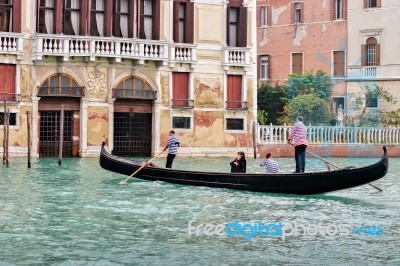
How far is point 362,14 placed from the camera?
103 ft

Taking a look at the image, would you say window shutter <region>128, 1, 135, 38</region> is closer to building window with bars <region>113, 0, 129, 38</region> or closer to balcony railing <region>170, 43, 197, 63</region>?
building window with bars <region>113, 0, 129, 38</region>

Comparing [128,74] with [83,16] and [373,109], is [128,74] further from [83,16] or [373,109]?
[373,109]

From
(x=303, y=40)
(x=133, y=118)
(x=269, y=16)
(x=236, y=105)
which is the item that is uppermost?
(x=269, y=16)

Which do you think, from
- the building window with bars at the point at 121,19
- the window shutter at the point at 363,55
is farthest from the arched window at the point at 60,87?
the window shutter at the point at 363,55

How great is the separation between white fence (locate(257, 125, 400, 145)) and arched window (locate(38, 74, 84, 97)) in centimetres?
558

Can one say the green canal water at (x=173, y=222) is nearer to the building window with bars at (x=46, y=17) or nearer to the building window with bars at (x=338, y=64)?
the building window with bars at (x=46, y=17)

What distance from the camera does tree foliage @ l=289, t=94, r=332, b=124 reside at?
30.7m

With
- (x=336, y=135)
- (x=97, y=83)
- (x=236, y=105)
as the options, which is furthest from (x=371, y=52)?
(x=97, y=83)

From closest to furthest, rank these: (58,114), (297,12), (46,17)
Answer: (46,17) → (58,114) → (297,12)

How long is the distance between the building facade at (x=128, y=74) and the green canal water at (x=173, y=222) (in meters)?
6.17

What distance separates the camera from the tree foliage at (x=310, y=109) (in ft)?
101

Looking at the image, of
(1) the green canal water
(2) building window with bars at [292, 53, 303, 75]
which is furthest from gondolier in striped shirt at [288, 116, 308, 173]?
(2) building window with bars at [292, 53, 303, 75]

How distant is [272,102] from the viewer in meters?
31.5

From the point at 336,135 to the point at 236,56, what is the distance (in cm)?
429
